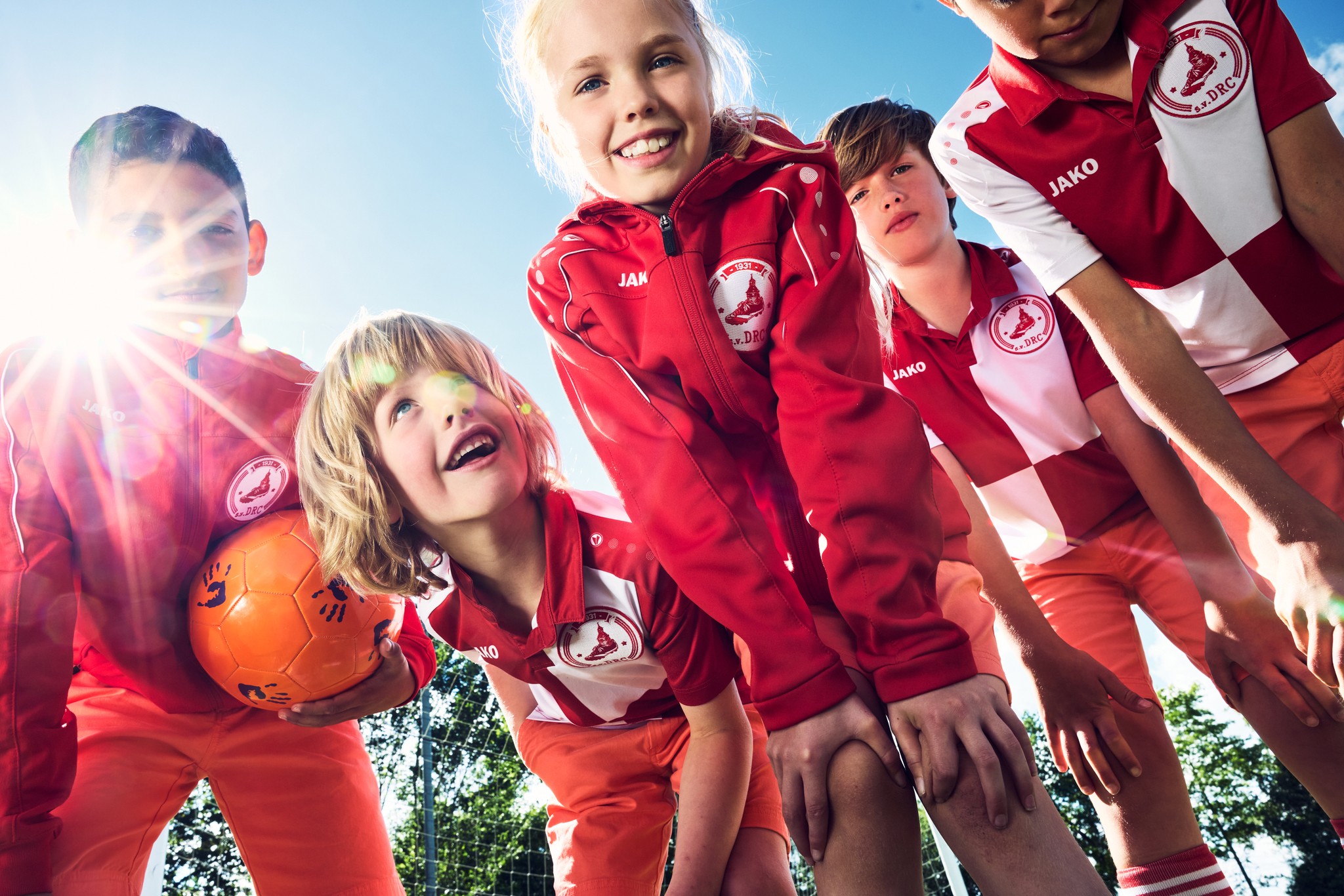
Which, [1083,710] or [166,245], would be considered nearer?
[1083,710]

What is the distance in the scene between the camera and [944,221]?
Answer: 9.18 ft

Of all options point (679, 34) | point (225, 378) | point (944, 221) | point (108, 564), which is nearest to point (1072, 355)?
point (944, 221)

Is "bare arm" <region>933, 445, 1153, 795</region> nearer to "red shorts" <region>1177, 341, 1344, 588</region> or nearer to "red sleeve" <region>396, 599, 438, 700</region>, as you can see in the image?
"red shorts" <region>1177, 341, 1344, 588</region>

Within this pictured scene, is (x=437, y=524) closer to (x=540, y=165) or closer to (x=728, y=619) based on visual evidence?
(x=540, y=165)

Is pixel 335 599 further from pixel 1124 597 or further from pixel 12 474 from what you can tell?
pixel 1124 597

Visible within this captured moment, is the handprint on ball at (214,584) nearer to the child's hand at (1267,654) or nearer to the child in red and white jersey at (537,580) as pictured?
the child in red and white jersey at (537,580)

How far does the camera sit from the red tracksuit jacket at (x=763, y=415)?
123 centimetres

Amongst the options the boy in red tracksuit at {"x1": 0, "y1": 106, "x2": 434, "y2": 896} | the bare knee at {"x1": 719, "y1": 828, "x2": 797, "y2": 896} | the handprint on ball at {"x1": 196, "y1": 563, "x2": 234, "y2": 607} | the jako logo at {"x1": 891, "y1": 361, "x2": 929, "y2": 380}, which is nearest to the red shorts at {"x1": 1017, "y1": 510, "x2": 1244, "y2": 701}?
the jako logo at {"x1": 891, "y1": 361, "x2": 929, "y2": 380}

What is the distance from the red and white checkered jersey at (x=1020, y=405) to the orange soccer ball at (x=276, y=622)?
1.82 meters

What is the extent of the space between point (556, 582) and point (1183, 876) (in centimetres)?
168

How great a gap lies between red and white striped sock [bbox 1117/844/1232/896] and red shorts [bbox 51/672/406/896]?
200 centimetres

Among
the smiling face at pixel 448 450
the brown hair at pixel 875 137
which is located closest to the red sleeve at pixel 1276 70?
the brown hair at pixel 875 137

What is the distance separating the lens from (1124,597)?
258 centimetres

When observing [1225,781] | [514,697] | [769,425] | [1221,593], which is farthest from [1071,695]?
[1225,781]
